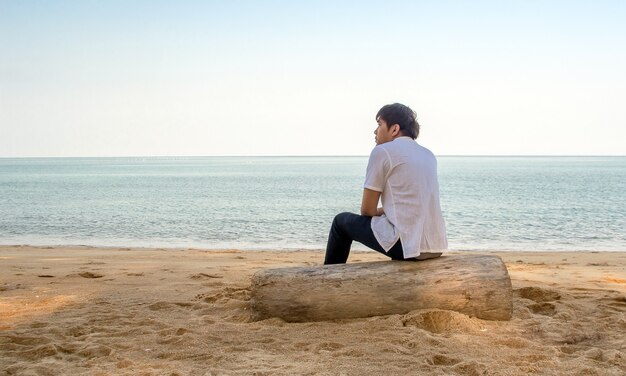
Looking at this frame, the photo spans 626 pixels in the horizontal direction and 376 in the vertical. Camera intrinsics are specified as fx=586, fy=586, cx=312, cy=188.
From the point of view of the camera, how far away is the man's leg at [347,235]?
223 inches

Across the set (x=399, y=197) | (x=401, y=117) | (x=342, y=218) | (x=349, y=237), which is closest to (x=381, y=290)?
(x=349, y=237)

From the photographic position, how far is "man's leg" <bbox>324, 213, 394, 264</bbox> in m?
5.68

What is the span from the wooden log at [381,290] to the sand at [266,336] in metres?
0.15

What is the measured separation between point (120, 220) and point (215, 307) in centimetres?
2286

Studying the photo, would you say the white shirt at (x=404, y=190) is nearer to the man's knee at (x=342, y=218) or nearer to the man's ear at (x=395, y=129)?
the man's ear at (x=395, y=129)

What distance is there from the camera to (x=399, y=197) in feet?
18.0

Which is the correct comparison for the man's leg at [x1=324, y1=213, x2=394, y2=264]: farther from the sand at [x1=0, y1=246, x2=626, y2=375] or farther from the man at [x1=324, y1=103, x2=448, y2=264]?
the sand at [x1=0, y1=246, x2=626, y2=375]

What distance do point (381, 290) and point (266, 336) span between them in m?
1.23

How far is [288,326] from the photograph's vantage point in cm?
559

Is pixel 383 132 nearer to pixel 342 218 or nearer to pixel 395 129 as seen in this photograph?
pixel 395 129

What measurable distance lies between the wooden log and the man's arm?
56 centimetres

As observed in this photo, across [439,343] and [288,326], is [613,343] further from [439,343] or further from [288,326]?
[288,326]

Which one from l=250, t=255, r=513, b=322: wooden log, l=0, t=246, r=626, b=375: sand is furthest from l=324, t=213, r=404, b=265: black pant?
l=0, t=246, r=626, b=375: sand

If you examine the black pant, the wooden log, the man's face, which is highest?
the man's face
